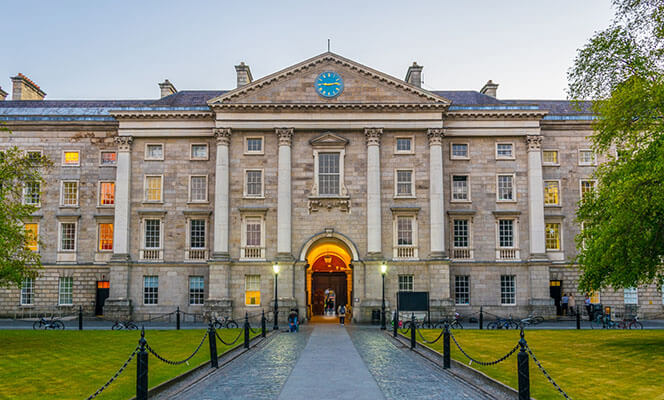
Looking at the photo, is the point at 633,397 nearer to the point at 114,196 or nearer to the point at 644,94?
the point at 644,94

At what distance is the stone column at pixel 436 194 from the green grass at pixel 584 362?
10.6 meters

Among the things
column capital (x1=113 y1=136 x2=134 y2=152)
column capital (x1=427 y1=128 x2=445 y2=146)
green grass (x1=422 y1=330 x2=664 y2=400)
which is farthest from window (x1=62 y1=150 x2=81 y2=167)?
green grass (x1=422 y1=330 x2=664 y2=400)

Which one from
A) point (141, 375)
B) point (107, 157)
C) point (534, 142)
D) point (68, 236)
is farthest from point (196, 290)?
point (141, 375)

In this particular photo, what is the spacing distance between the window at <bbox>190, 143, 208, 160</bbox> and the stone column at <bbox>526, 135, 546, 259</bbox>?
22.2 metres

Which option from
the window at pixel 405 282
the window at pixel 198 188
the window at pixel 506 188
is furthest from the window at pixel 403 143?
the window at pixel 198 188

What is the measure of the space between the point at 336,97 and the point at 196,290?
52.4 ft

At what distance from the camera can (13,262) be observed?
22703 millimetres

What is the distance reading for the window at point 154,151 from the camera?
41.2 m

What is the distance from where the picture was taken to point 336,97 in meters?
39.9

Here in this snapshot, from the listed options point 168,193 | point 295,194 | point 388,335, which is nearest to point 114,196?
point 168,193

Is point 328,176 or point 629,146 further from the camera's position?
point 328,176

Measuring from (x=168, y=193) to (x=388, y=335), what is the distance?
19247 millimetres

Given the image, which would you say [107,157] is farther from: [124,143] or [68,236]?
[68,236]

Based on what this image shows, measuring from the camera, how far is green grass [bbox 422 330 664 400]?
13891mm
